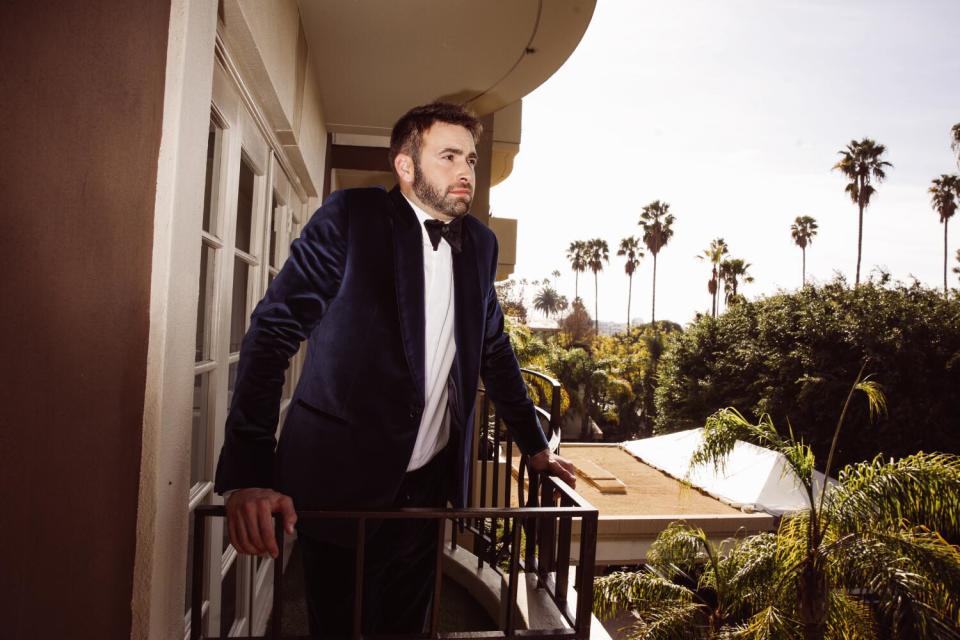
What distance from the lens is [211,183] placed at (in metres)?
2.00

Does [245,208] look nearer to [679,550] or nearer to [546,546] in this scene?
[546,546]

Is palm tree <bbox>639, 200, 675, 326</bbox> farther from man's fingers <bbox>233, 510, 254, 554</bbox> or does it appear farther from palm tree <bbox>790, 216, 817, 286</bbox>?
man's fingers <bbox>233, 510, 254, 554</bbox>

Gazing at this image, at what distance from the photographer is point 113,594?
110 centimetres

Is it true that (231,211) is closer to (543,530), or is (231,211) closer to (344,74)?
(543,530)

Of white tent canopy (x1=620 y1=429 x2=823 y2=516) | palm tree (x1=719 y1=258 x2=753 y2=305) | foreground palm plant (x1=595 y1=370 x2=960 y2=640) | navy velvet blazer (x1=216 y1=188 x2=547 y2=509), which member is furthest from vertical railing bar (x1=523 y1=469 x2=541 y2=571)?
palm tree (x1=719 y1=258 x2=753 y2=305)

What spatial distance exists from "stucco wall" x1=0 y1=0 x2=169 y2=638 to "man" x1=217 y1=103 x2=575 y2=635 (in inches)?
8.6

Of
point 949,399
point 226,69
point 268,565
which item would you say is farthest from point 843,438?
point 226,69

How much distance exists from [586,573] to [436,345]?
666mm

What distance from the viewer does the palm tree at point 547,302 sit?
107 m

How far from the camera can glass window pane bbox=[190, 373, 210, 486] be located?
2043 millimetres

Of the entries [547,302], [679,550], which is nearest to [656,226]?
[679,550]

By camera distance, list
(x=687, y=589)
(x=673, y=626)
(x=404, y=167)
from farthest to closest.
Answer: (x=687, y=589), (x=673, y=626), (x=404, y=167)

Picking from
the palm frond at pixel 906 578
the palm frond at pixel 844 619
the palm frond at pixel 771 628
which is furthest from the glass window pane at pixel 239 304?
the palm frond at pixel 844 619

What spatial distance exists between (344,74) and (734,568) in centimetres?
845
